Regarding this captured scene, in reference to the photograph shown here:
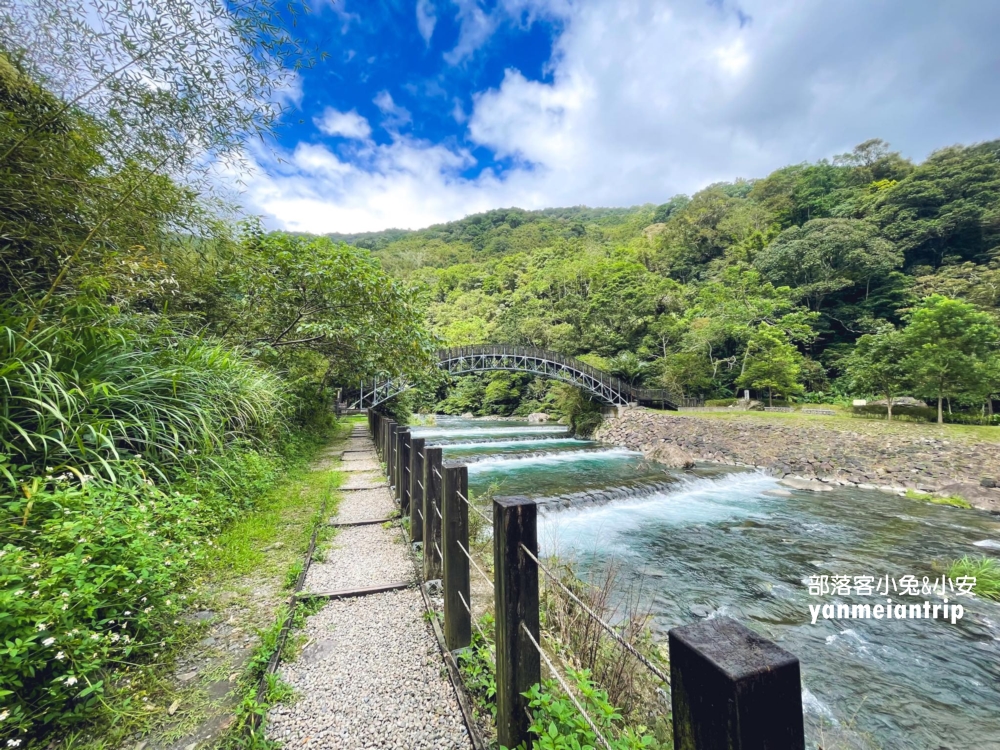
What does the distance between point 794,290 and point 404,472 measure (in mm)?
32376

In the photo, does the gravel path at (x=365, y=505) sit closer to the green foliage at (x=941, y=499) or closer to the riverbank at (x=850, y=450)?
the riverbank at (x=850, y=450)

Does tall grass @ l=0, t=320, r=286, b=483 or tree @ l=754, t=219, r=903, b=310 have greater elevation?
tree @ l=754, t=219, r=903, b=310

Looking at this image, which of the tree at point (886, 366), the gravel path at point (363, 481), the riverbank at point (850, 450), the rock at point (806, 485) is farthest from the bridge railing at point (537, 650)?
the tree at point (886, 366)

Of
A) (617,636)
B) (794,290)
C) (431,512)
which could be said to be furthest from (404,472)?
(794,290)

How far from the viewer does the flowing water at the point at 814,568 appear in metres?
2.99

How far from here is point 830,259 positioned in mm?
27234

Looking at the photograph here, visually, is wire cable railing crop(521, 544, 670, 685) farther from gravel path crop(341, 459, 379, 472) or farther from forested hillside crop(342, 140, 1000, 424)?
forested hillside crop(342, 140, 1000, 424)

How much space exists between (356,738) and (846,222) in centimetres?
3822

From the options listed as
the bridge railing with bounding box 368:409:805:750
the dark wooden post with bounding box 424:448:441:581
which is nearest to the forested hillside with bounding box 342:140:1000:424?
the dark wooden post with bounding box 424:448:441:581

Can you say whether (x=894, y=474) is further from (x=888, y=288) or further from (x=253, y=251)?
(x=888, y=288)

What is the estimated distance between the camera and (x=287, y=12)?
11.8 feet

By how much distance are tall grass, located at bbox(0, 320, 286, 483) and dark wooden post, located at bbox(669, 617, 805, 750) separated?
10.3ft

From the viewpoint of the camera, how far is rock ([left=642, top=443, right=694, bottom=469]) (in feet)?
36.9

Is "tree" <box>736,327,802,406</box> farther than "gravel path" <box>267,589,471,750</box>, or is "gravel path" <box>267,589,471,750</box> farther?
"tree" <box>736,327,802,406</box>
